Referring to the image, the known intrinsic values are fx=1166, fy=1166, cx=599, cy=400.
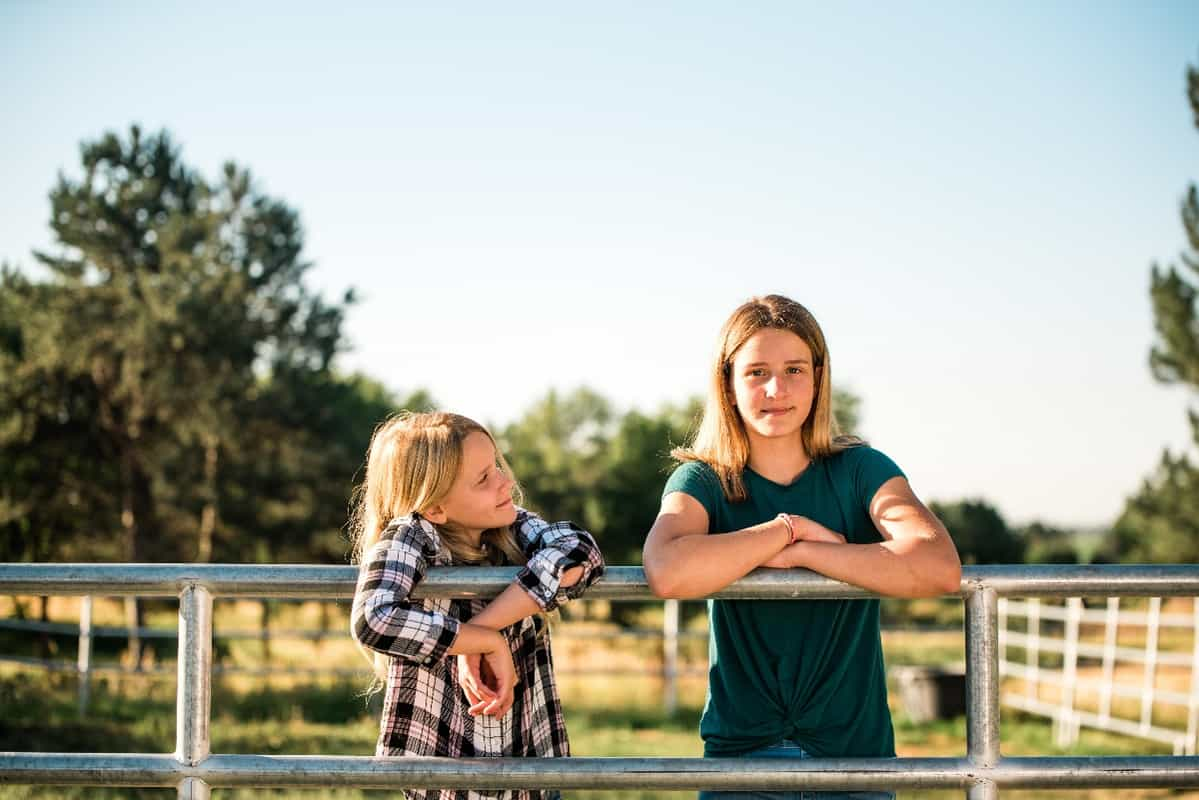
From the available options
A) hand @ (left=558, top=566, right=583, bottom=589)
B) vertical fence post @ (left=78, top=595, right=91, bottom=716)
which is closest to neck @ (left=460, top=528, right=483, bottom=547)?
hand @ (left=558, top=566, right=583, bottom=589)

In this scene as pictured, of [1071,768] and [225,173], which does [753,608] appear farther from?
Answer: [225,173]

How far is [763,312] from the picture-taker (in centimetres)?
239

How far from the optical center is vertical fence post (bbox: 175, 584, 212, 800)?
192 centimetres

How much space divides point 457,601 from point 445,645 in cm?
22

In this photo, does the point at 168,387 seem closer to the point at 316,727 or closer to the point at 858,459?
the point at 316,727

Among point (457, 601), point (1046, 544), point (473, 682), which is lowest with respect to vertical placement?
point (1046, 544)

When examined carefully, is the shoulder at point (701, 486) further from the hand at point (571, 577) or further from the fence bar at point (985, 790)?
the fence bar at point (985, 790)

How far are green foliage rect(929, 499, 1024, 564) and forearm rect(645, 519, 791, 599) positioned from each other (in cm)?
3918

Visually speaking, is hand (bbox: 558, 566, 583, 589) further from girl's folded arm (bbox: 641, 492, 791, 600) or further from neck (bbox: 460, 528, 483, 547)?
neck (bbox: 460, 528, 483, 547)

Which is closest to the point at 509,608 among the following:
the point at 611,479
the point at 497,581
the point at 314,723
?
the point at 497,581

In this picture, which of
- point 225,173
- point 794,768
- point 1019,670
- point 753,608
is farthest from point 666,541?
point 225,173

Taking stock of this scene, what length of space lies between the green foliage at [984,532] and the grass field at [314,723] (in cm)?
2021

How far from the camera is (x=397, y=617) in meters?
1.89

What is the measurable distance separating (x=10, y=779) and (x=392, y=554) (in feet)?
2.47
